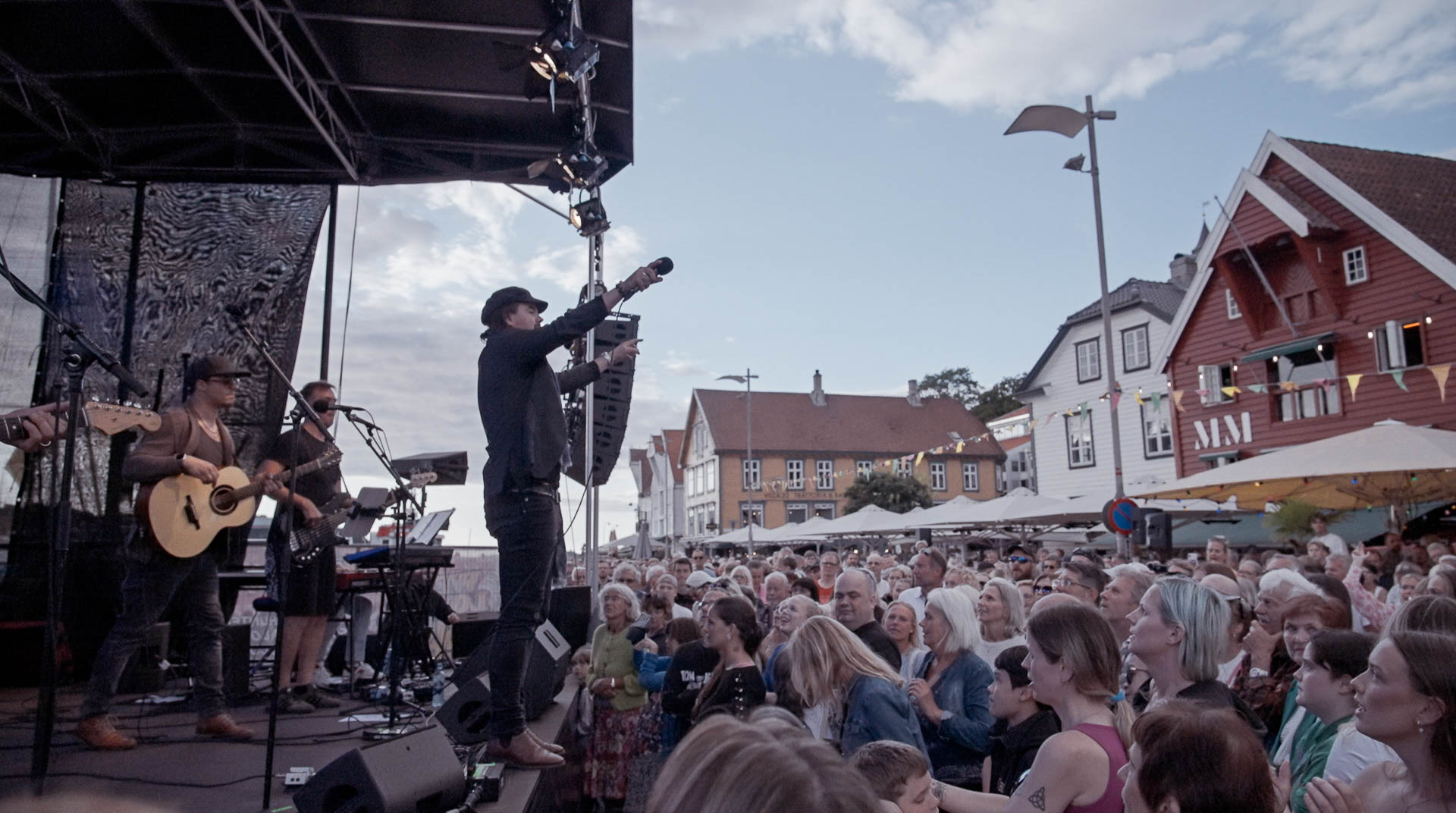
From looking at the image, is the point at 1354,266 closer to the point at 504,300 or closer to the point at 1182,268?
the point at 1182,268

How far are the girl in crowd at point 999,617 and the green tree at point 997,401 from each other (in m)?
62.2

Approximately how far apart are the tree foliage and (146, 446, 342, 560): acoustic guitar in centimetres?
6411

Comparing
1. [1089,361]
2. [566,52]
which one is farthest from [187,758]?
[1089,361]

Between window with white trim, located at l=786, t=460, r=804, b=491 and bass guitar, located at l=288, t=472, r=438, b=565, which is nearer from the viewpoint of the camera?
bass guitar, located at l=288, t=472, r=438, b=565

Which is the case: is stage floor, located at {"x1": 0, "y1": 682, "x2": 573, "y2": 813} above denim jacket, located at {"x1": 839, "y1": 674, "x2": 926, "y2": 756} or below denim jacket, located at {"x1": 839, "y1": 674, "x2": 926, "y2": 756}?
below

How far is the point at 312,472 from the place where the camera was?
6.05 meters

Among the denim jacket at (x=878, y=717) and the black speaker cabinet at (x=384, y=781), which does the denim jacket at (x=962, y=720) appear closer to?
the denim jacket at (x=878, y=717)

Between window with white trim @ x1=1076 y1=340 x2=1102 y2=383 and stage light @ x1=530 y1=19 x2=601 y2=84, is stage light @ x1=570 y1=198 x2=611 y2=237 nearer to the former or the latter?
stage light @ x1=530 y1=19 x2=601 y2=84

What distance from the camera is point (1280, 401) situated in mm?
23000

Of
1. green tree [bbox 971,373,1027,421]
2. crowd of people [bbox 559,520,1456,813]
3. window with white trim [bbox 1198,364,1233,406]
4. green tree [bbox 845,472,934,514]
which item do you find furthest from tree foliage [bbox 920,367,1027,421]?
crowd of people [bbox 559,520,1456,813]

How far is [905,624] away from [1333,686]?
2.99m

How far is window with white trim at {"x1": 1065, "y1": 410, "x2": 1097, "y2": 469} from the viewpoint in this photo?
31.2 metres

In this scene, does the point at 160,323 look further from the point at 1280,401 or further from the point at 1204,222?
the point at 1204,222

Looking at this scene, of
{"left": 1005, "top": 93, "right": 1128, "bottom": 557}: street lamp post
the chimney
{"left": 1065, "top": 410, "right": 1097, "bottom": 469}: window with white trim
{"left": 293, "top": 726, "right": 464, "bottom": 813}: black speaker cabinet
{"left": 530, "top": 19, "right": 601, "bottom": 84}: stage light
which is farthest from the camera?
the chimney
